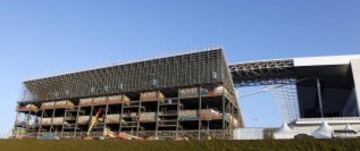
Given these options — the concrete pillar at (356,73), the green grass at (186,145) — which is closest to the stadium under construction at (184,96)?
the concrete pillar at (356,73)

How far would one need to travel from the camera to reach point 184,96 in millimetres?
68438

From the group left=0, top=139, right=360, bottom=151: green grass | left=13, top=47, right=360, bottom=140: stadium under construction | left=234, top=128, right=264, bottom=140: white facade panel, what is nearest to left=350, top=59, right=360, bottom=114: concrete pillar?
left=13, top=47, right=360, bottom=140: stadium under construction

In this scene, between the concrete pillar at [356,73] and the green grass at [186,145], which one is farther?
the concrete pillar at [356,73]

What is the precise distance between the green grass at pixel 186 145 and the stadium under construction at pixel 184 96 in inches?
896

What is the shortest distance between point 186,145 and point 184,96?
40.1 meters

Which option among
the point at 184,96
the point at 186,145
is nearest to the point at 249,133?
the point at 184,96

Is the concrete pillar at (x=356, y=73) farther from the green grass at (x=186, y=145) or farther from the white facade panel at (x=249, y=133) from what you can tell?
the green grass at (x=186, y=145)

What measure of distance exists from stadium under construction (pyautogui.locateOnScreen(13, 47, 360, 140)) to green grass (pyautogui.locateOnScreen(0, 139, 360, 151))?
22.8 m

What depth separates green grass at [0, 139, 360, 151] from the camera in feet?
79.0

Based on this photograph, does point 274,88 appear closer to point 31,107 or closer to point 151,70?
point 151,70

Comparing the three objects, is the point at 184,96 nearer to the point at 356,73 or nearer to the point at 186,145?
the point at 356,73

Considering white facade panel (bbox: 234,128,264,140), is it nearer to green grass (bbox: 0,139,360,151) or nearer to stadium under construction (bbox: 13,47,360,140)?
stadium under construction (bbox: 13,47,360,140)

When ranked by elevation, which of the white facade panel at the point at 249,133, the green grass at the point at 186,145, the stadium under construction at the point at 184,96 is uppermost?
the stadium under construction at the point at 184,96

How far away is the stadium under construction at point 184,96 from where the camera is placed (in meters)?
64.2
